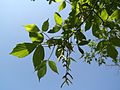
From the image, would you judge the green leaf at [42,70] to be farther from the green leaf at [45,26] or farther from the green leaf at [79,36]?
the green leaf at [79,36]

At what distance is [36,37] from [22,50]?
5.4 inches

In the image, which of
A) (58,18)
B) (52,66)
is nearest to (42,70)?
(52,66)

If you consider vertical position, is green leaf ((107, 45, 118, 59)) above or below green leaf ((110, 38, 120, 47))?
below

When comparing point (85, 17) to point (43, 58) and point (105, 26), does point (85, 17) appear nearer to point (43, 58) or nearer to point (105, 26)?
point (105, 26)

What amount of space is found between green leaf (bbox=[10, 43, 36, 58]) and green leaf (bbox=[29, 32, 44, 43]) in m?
0.07

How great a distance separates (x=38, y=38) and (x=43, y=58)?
15 cm

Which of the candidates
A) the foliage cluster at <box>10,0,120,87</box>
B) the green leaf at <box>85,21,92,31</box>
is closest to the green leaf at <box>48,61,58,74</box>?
the foliage cluster at <box>10,0,120,87</box>

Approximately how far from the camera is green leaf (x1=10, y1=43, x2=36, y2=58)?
4.55 feet

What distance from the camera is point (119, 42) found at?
1468mm

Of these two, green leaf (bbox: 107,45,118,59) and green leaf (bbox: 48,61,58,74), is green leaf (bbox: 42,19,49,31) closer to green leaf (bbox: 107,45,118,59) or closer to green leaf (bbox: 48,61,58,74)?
green leaf (bbox: 48,61,58,74)

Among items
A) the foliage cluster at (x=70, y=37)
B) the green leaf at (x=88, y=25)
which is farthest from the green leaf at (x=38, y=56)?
the green leaf at (x=88, y=25)

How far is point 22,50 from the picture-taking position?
1399mm

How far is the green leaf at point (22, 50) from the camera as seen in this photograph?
1386 millimetres

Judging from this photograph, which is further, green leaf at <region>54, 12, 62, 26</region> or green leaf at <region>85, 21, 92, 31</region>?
green leaf at <region>85, 21, 92, 31</region>
